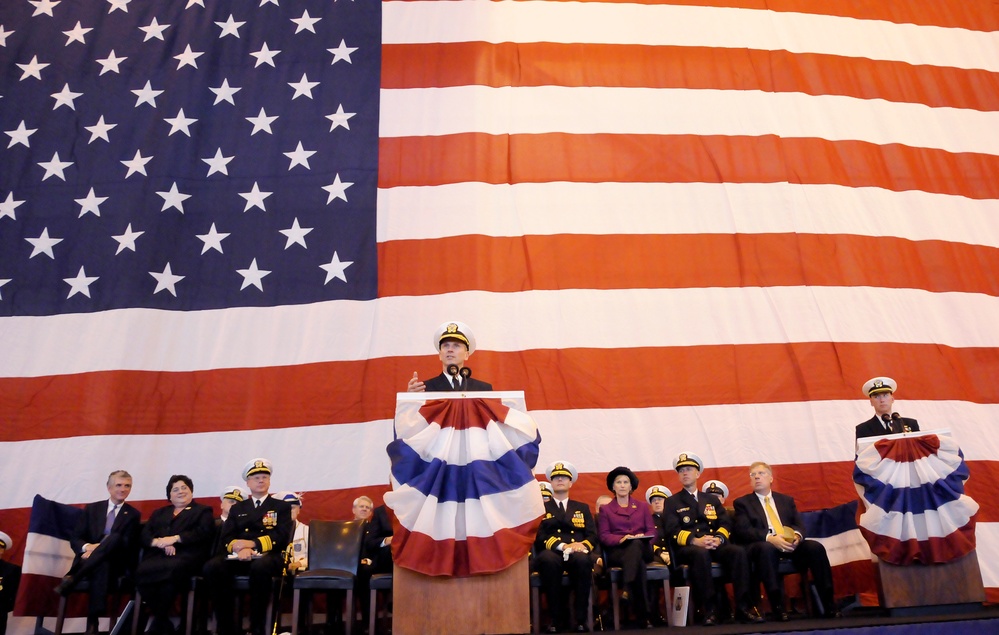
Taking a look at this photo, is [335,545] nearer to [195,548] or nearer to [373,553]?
[373,553]

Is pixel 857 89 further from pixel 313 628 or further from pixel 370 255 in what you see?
pixel 313 628

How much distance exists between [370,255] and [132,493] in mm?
2401

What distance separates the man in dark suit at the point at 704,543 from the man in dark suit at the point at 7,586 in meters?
4.00

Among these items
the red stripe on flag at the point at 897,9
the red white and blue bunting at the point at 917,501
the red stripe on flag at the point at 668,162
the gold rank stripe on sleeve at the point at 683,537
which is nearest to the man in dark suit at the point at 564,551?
the gold rank stripe on sleeve at the point at 683,537

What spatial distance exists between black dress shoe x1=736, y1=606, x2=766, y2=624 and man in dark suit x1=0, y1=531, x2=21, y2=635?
427 centimetres

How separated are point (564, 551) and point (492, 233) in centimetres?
283

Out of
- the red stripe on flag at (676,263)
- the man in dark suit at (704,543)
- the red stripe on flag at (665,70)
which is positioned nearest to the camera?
the man in dark suit at (704,543)

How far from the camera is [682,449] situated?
6078mm

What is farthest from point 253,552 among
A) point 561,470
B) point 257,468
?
point 561,470

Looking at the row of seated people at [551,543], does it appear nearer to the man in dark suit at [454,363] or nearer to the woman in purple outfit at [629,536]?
the woman in purple outfit at [629,536]

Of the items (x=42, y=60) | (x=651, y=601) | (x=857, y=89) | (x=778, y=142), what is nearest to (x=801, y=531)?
(x=651, y=601)

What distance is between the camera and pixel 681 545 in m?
5.00

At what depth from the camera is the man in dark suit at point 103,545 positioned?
476cm

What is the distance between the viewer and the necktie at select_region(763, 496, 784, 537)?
5.15 metres
